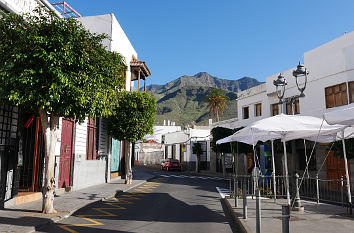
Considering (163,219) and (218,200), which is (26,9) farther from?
(218,200)

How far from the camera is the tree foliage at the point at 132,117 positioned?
56.1ft

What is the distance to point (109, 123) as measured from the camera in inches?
704

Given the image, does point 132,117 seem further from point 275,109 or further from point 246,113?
point 246,113

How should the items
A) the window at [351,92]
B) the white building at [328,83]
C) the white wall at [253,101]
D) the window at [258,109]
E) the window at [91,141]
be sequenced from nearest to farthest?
the window at [91,141] < the window at [351,92] < the white building at [328,83] < the white wall at [253,101] < the window at [258,109]

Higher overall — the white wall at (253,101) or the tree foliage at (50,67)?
the white wall at (253,101)

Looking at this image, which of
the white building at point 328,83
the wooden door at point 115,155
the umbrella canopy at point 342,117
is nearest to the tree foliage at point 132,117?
the wooden door at point 115,155

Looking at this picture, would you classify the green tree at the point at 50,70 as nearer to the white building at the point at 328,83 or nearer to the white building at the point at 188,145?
the white building at the point at 328,83

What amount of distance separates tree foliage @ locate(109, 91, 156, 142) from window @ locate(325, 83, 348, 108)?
37.8 ft

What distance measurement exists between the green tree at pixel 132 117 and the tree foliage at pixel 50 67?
27.0 ft

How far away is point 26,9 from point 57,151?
5826 millimetres

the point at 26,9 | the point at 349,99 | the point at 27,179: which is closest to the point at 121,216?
the point at 27,179

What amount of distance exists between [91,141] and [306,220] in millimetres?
12702

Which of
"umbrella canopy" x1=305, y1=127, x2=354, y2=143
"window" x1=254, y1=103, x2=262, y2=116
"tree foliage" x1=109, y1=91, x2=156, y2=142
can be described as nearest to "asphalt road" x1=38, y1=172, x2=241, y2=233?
"umbrella canopy" x1=305, y1=127, x2=354, y2=143

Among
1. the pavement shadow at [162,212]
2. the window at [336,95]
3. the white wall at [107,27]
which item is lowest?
the pavement shadow at [162,212]
